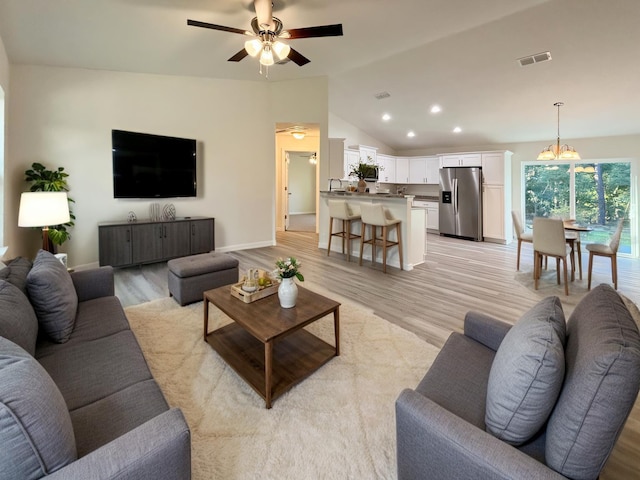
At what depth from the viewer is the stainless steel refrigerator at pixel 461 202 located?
748 cm

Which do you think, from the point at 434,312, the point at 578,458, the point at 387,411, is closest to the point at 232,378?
the point at 387,411

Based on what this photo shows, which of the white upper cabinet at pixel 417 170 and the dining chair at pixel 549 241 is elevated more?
the white upper cabinet at pixel 417 170

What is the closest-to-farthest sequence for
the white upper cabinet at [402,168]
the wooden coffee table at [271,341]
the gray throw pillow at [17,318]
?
the gray throw pillow at [17,318] → the wooden coffee table at [271,341] → the white upper cabinet at [402,168]

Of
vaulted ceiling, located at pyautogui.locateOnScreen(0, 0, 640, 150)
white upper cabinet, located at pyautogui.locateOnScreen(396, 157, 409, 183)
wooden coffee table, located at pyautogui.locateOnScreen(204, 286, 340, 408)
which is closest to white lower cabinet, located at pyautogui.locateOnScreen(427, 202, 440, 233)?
white upper cabinet, located at pyautogui.locateOnScreen(396, 157, 409, 183)

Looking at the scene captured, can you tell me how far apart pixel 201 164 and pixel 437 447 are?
18.5ft

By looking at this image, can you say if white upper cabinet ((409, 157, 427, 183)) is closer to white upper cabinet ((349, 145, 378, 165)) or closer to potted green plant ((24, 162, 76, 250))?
A: white upper cabinet ((349, 145, 378, 165))

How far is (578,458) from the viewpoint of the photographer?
34.8 inches

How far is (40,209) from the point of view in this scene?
299cm

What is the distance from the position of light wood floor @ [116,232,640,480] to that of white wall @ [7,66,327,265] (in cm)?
88

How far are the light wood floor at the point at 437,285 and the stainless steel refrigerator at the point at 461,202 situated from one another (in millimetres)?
1496

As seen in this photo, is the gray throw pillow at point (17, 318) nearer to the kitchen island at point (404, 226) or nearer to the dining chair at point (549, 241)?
the kitchen island at point (404, 226)

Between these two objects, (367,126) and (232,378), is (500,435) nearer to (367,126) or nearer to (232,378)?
(232,378)

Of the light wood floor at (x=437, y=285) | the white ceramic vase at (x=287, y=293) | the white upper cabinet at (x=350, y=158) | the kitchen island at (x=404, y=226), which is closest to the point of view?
the white ceramic vase at (x=287, y=293)

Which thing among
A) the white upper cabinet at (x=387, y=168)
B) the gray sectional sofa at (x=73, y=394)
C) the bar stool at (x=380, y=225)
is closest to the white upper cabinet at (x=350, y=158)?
the white upper cabinet at (x=387, y=168)
